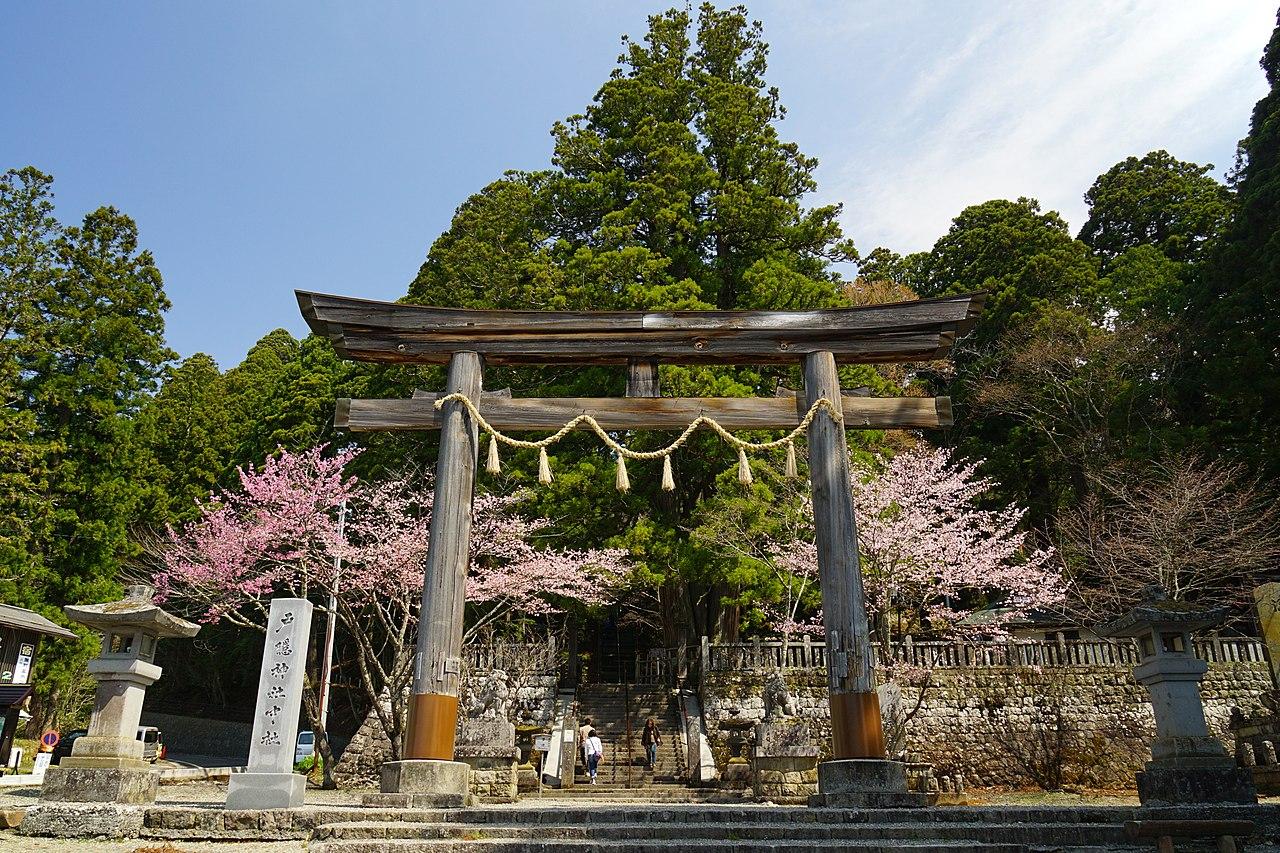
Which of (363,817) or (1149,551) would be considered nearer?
(363,817)

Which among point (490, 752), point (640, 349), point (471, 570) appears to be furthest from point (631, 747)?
point (640, 349)

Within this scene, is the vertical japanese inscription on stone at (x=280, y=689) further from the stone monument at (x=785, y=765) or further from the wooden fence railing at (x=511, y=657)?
the wooden fence railing at (x=511, y=657)

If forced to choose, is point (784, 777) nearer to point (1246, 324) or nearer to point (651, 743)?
point (651, 743)

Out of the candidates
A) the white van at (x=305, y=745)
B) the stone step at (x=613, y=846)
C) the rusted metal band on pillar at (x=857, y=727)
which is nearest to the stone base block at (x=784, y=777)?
the rusted metal band on pillar at (x=857, y=727)

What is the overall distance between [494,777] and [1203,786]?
9.13 m

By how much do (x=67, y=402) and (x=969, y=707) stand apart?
23295 millimetres

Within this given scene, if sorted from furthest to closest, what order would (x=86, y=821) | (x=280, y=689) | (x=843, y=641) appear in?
(x=280, y=689), (x=843, y=641), (x=86, y=821)

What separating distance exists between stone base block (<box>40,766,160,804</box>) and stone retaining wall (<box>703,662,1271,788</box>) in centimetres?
1102

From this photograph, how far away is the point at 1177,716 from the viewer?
25.4 feet

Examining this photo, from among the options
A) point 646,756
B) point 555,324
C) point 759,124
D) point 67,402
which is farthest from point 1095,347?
point 67,402

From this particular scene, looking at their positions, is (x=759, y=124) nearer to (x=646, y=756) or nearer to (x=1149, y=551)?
(x=1149, y=551)

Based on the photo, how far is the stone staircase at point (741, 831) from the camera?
544 centimetres

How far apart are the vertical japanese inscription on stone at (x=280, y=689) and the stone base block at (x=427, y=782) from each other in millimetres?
1312

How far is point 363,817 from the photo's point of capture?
6.48m
